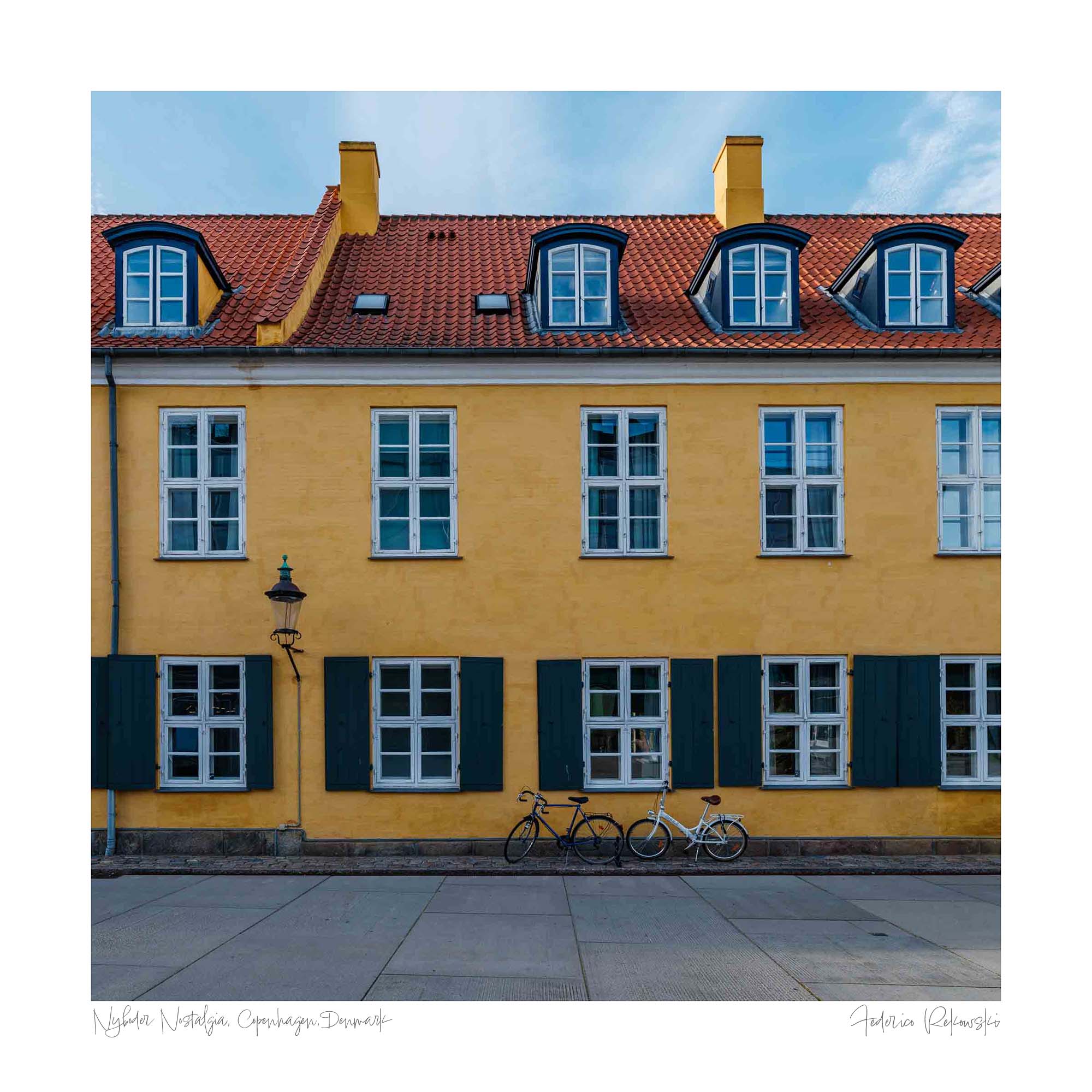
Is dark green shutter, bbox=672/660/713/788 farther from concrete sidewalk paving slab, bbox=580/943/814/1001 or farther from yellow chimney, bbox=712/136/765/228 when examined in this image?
yellow chimney, bbox=712/136/765/228

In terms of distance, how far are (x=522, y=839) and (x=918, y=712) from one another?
5371 mm

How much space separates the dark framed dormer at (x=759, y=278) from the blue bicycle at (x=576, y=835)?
6.82 meters

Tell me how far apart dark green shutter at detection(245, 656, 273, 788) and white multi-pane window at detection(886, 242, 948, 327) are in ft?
32.2

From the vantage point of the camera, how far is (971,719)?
10586 mm

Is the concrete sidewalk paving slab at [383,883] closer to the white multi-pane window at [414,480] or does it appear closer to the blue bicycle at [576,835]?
the blue bicycle at [576,835]

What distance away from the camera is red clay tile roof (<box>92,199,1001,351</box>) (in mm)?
10836

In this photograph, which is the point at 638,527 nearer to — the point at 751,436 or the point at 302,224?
the point at 751,436

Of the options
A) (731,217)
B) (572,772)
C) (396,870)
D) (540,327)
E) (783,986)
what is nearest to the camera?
(783,986)

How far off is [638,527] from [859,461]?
3.06 metres

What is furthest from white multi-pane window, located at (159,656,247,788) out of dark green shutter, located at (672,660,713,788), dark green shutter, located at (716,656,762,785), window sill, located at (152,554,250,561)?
dark green shutter, located at (716,656,762,785)

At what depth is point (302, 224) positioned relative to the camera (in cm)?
1459

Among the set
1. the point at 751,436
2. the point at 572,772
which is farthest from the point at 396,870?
the point at 751,436

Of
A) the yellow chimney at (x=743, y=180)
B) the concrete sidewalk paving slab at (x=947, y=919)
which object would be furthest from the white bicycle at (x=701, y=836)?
the yellow chimney at (x=743, y=180)

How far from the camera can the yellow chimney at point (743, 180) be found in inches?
556
